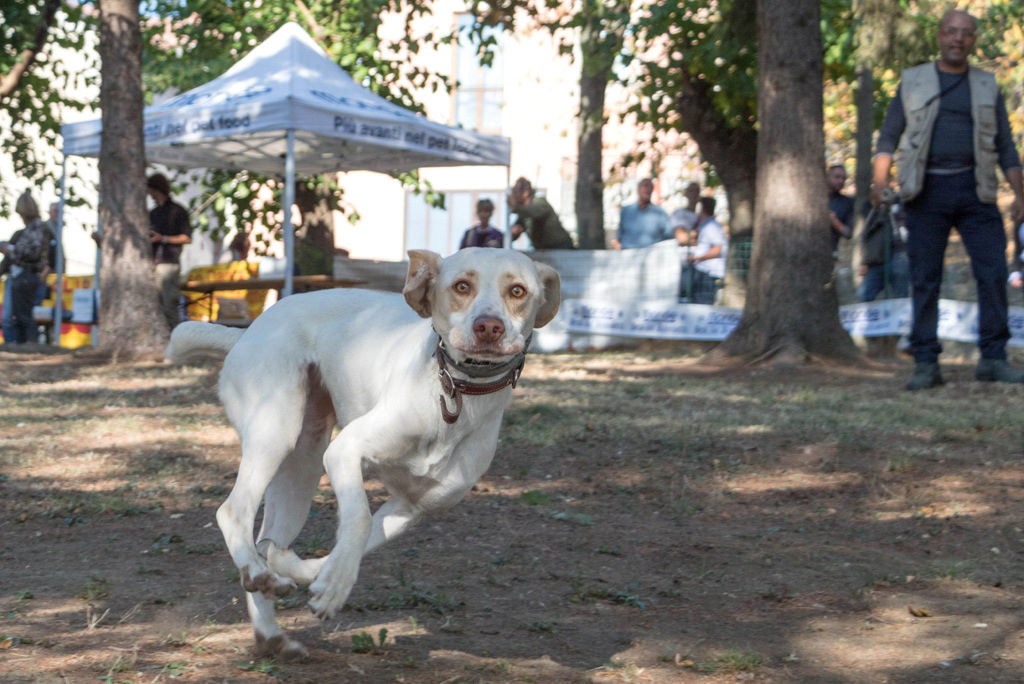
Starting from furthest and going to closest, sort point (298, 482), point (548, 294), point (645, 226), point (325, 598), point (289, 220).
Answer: point (645, 226) < point (289, 220) < point (298, 482) < point (548, 294) < point (325, 598)

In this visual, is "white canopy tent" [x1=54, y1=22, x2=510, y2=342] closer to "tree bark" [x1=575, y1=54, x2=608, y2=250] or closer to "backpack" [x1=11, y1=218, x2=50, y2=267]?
"backpack" [x1=11, y1=218, x2=50, y2=267]

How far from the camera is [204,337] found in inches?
154

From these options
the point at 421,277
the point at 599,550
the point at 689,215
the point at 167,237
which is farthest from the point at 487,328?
the point at 689,215

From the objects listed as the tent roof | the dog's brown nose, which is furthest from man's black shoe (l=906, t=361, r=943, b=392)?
the tent roof

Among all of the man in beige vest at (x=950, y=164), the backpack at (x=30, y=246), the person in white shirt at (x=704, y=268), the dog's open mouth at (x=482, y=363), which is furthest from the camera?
the backpack at (x=30, y=246)

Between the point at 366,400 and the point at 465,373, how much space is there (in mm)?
508

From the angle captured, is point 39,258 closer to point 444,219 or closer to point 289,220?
point 289,220

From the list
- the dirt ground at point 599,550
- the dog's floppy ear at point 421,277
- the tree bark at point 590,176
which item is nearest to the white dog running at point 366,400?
the dog's floppy ear at point 421,277

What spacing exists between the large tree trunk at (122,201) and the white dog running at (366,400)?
7.67 m

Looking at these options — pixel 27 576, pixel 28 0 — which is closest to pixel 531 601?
pixel 27 576

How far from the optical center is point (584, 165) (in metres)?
18.6

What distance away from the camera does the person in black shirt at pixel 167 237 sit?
1304 centimetres

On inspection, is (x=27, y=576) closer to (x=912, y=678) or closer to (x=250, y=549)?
(x=250, y=549)

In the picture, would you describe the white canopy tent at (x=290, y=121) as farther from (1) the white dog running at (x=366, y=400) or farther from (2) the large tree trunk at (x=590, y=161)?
(1) the white dog running at (x=366, y=400)
